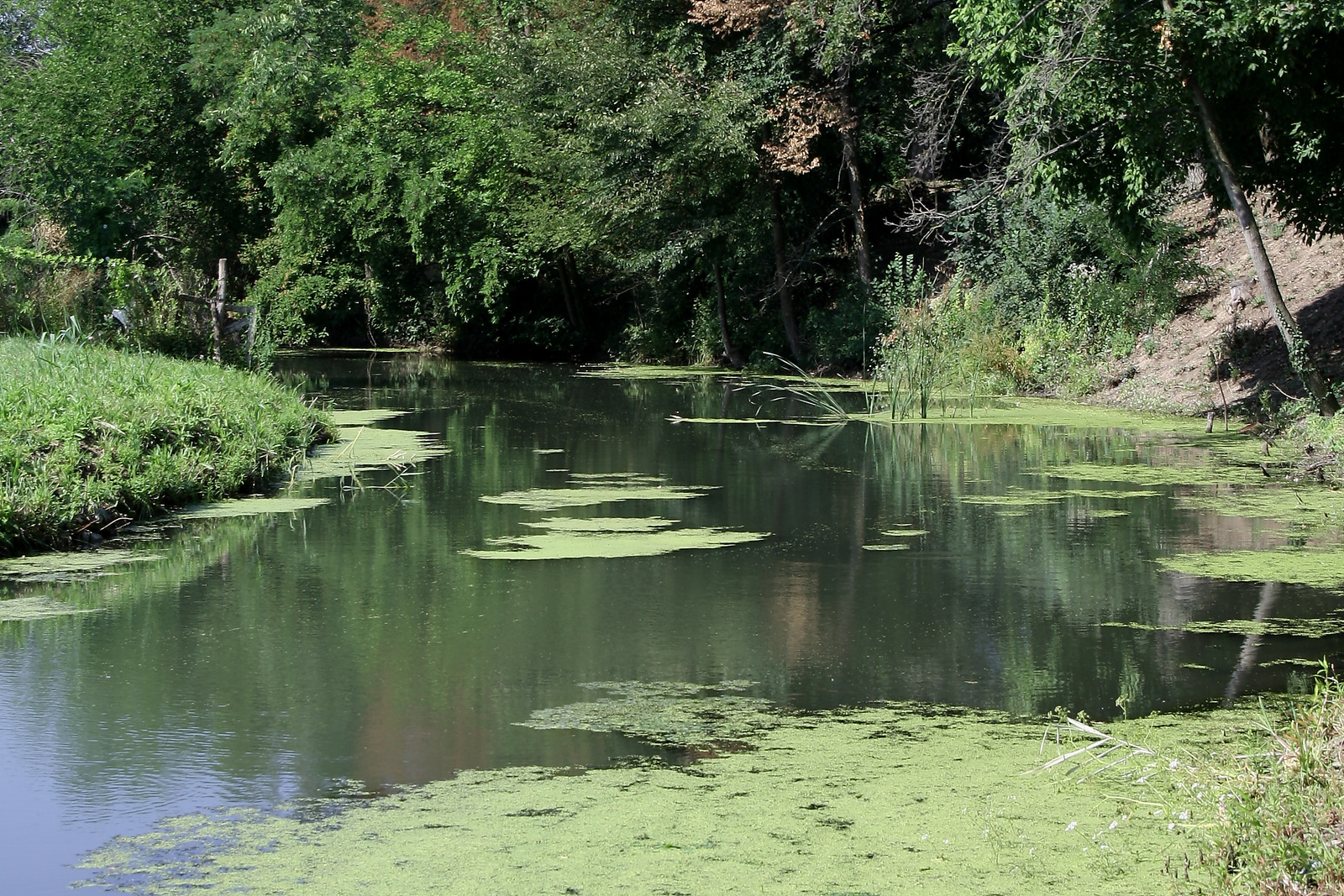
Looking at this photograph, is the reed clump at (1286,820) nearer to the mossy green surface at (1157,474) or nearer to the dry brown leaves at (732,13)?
the mossy green surface at (1157,474)

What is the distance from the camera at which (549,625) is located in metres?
6.81

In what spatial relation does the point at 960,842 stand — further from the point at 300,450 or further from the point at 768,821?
the point at 300,450

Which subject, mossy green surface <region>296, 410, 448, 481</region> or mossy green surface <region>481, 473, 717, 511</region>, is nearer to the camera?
mossy green surface <region>481, 473, 717, 511</region>

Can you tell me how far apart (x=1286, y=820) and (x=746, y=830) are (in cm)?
153

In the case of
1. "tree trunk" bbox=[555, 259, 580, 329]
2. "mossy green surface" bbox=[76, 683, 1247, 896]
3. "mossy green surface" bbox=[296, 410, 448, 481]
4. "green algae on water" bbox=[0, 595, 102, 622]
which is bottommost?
"mossy green surface" bbox=[76, 683, 1247, 896]

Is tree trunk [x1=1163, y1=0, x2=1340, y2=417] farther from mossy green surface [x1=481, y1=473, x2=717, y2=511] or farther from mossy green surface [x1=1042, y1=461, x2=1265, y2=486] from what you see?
mossy green surface [x1=481, y1=473, x2=717, y2=511]

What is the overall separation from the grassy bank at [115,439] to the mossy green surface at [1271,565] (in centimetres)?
656

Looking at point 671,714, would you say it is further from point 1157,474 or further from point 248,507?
point 1157,474

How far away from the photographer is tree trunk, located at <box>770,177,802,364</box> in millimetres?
22781

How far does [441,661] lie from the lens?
6215 mm

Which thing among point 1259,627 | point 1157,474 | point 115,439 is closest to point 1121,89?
point 1157,474

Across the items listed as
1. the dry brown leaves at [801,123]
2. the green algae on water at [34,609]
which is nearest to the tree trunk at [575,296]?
the dry brown leaves at [801,123]

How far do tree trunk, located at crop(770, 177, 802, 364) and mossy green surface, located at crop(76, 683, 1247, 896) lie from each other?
1805 centimetres

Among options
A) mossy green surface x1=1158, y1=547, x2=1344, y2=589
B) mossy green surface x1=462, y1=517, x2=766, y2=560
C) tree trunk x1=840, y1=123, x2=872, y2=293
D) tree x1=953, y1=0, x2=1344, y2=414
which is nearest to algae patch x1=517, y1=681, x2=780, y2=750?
mossy green surface x1=462, y1=517, x2=766, y2=560
